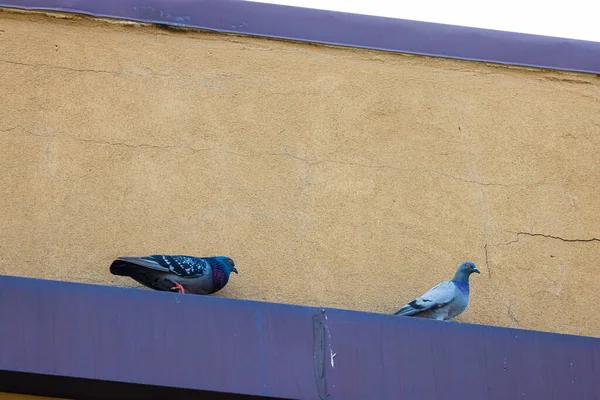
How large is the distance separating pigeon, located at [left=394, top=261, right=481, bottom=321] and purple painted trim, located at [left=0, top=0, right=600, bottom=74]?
1.46 m

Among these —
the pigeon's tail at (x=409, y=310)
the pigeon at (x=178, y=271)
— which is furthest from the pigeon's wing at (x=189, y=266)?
the pigeon's tail at (x=409, y=310)

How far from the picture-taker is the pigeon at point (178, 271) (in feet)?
14.3

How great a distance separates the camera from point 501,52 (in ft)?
17.9

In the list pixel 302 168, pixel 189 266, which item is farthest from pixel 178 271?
pixel 302 168

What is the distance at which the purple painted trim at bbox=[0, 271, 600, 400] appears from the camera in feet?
12.1

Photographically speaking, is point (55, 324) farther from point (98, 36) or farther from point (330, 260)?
point (98, 36)

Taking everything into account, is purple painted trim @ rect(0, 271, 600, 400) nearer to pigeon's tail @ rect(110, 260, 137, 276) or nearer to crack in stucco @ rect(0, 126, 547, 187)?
pigeon's tail @ rect(110, 260, 137, 276)

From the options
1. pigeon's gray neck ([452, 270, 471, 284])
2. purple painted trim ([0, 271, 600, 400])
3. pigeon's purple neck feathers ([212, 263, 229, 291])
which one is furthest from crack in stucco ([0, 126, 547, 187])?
purple painted trim ([0, 271, 600, 400])

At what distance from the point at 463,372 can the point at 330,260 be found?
43.0 inches

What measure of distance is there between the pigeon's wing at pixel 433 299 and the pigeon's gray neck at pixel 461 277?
0.32 feet

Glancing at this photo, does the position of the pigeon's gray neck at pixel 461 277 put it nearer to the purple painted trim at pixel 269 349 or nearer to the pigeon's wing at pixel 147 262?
the purple painted trim at pixel 269 349

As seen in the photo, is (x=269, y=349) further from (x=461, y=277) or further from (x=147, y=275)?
(x=461, y=277)

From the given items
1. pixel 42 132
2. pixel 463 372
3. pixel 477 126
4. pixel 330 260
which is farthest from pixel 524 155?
pixel 42 132

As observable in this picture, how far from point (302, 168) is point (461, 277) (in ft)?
3.22
